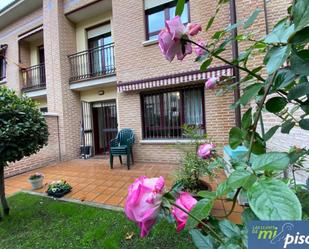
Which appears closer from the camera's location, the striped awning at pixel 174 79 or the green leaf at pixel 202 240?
the green leaf at pixel 202 240

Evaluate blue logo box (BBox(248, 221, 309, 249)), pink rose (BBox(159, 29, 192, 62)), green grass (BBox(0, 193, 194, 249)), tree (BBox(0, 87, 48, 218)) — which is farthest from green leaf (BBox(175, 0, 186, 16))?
tree (BBox(0, 87, 48, 218))

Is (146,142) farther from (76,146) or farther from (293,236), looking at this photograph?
(293,236)

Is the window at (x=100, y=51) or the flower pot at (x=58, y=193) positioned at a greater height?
the window at (x=100, y=51)

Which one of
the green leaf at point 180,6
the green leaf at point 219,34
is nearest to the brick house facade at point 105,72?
the green leaf at point 219,34

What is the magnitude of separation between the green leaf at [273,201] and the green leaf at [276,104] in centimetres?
33

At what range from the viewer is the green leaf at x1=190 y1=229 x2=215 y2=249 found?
687 millimetres

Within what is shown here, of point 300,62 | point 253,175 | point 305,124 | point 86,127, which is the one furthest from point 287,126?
point 86,127

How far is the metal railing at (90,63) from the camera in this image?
27.7ft

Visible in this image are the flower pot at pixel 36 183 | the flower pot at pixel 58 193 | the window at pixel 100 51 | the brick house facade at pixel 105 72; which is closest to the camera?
the flower pot at pixel 58 193

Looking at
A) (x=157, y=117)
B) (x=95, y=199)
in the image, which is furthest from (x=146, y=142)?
(x=95, y=199)

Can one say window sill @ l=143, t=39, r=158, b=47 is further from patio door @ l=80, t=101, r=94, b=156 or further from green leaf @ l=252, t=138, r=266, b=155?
green leaf @ l=252, t=138, r=266, b=155

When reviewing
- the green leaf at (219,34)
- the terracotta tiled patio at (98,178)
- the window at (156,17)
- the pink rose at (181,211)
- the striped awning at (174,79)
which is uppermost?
the window at (156,17)

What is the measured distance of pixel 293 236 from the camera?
415mm

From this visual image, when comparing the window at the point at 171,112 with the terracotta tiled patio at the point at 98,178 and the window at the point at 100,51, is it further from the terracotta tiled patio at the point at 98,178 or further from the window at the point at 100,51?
the window at the point at 100,51
